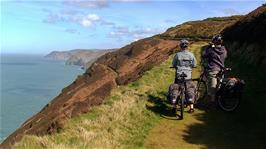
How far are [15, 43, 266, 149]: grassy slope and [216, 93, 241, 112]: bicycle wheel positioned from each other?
0.23 m

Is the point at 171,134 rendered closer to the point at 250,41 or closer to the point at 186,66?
the point at 186,66

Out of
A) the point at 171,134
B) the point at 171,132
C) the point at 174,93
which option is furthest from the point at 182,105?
the point at 171,134

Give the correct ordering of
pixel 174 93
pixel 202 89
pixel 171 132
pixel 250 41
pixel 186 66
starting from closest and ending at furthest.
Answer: pixel 171 132
pixel 174 93
pixel 186 66
pixel 202 89
pixel 250 41

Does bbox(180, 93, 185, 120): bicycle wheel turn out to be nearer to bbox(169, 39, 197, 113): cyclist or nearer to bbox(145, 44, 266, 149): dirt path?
bbox(145, 44, 266, 149): dirt path

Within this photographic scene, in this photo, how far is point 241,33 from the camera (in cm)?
3288

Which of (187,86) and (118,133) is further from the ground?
(187,86)

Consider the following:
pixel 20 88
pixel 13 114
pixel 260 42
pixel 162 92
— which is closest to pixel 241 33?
pixel 260 42

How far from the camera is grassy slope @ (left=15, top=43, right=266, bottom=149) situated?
38.8 feet

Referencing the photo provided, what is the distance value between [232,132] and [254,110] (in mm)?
2528

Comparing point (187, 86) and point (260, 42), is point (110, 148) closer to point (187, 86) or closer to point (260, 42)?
point (187, 86)

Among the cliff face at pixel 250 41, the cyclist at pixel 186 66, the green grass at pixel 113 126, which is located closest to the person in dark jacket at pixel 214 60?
the cyclist at pixel 186 66

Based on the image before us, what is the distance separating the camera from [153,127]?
13469 mm

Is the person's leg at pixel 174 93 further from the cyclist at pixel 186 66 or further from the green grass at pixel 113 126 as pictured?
→ the green grass at pixel 113 126

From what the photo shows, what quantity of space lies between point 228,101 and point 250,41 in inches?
559
